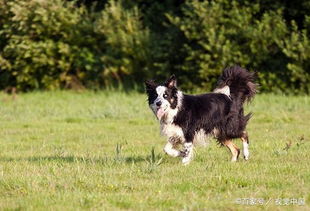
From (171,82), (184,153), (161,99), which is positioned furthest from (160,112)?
(184,153)

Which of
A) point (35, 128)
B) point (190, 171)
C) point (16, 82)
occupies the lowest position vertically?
point (16, 82)

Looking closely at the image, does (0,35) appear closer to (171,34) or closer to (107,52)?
(107,52)

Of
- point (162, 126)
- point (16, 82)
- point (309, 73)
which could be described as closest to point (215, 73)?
point (309, 73)

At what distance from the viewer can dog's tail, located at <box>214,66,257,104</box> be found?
1123cm

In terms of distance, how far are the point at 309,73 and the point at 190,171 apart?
14.0 meters

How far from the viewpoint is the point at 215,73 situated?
2338 cm

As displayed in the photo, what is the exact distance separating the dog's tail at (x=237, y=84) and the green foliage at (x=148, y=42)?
11.1m

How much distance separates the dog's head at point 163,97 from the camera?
9.94 m

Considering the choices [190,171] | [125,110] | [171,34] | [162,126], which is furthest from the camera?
[171,34]

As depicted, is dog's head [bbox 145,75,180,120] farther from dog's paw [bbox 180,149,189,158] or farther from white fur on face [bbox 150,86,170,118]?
dog's paw [bbox 180,149,189,158]

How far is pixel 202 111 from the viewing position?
1042 centimetres

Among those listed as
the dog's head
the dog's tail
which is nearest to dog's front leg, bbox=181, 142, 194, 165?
the dog's head

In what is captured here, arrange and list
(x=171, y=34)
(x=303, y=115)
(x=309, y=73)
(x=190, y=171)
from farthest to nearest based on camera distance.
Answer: (x=171, y=34) → (x=309, y=73) → (x=303, y=115) → (x=190, y=171)

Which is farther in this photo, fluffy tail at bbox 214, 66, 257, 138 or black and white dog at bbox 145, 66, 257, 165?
fluffy tail at bbox 214, 66, 257, 138
